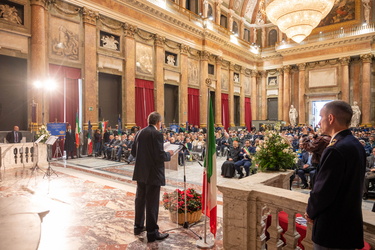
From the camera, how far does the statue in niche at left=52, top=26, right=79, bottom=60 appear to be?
12094 mm

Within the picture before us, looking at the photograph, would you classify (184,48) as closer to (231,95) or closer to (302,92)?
(231,95)

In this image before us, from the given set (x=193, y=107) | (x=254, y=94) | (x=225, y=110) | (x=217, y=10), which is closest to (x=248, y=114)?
(x=254, y=94)

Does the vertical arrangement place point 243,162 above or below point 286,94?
below

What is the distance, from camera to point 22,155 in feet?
29.6

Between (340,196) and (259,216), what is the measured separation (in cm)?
123

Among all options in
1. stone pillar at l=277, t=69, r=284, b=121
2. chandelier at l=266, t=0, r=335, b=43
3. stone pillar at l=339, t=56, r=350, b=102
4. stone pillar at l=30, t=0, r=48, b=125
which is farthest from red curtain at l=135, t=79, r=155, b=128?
stone pillar at l=339, t=56, r=350, b=102

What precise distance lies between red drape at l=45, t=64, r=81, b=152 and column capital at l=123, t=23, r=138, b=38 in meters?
3.80

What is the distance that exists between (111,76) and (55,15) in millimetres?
4241

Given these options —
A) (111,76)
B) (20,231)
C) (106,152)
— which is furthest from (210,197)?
(111,76)

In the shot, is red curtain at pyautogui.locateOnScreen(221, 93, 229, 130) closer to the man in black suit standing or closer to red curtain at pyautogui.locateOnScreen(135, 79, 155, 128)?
red curtain at pyautogui.locateOnScreen(135, 79, 155, 128)

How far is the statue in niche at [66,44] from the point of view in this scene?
39.7ft

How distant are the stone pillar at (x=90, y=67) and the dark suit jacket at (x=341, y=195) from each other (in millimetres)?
12881

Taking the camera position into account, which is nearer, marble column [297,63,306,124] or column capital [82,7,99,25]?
column capital [82,7,99,25]

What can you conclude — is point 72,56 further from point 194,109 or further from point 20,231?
point 20,231
